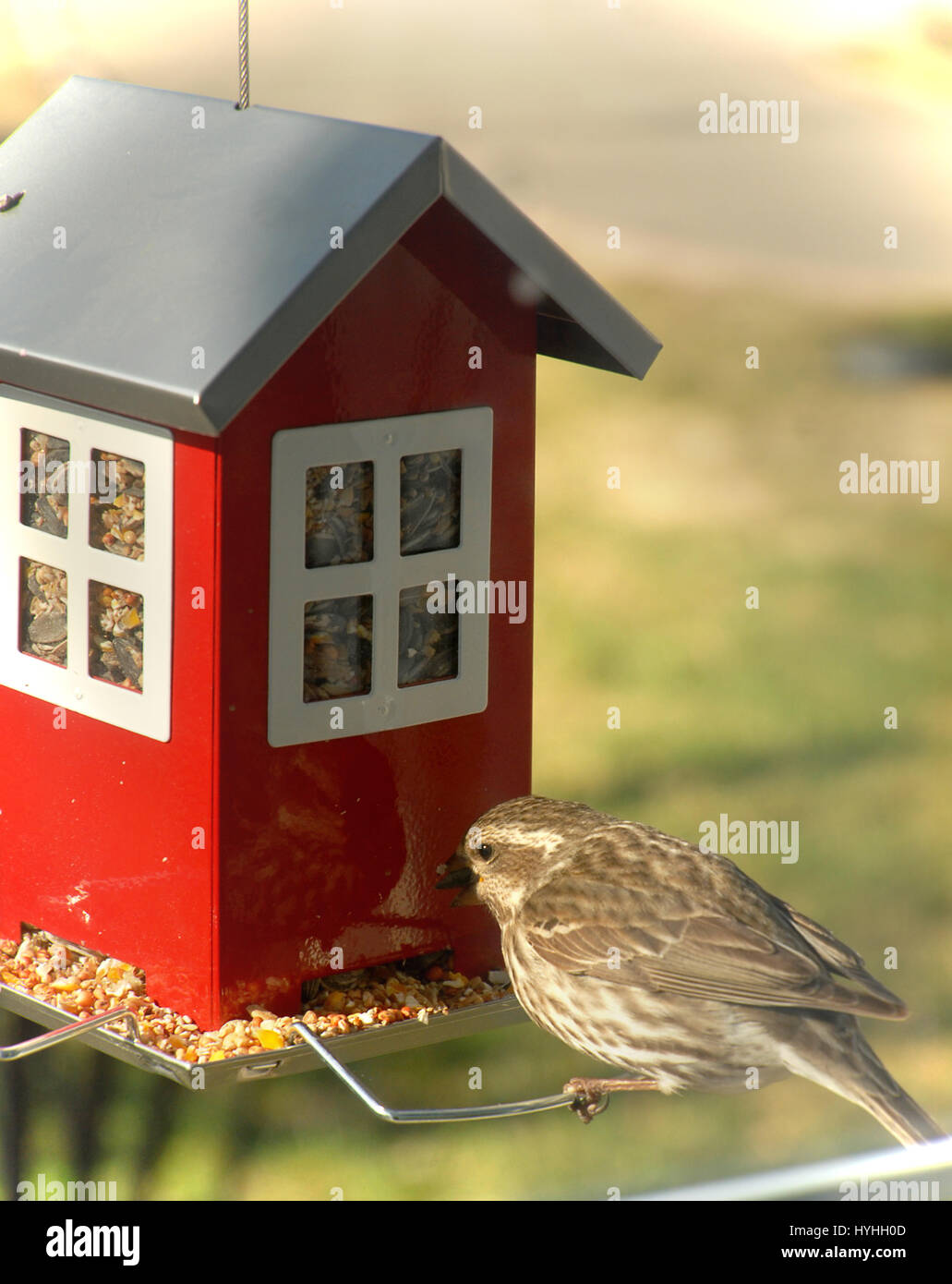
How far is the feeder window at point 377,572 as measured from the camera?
2.69 metres

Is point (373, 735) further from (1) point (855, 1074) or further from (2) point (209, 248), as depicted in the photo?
(1) point (855, 1074)

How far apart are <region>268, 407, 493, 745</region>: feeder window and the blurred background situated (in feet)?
9.50

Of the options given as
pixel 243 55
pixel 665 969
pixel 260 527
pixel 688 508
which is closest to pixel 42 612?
pixel 260 527

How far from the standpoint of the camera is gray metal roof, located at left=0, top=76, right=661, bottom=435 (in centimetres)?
248

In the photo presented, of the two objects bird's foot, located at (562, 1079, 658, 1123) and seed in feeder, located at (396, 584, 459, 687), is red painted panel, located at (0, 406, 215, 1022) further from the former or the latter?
bird's foot, located at (562, 1079, 658, 1123)

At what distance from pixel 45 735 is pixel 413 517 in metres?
0.79

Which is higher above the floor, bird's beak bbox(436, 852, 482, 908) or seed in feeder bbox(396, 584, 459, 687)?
seed in feeder bbox(396, 584, 459, 687)

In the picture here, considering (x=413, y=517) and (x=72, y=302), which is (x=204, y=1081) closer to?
(x=413, y=517)

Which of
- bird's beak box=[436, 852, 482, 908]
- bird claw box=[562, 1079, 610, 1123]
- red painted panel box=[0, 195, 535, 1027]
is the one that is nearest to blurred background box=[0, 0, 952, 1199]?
red painted panel box=[0, 195, 535, 1027]

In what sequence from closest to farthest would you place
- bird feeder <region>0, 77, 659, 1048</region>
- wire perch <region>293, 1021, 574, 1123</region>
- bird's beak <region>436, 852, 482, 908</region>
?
wire perch <region>293, 1021, 574, 1123</region> < bird feeder <region>0, 77, 659, 1048</region> < bird's beak <region>436, 852, 482, 908</region>

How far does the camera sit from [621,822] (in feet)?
9.86

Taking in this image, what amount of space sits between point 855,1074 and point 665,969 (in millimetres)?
392

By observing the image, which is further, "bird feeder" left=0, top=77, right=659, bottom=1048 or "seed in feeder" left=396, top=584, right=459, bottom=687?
"seed in feeder" left=396, top=584, right=459, bottom=687

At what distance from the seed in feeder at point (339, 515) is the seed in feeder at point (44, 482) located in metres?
0.45
